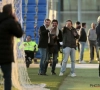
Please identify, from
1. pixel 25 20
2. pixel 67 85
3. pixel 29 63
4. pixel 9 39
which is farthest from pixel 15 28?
pixel 25 20

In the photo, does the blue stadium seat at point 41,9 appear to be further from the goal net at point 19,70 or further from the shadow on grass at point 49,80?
the goal net at point 19,70

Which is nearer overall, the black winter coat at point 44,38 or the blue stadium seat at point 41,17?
the black winter coat at point 44,38

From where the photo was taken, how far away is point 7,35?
8047mm

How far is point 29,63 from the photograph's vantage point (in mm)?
17375

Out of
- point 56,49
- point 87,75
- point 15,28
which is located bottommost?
point 87,75

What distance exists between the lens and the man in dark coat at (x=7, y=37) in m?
7.95

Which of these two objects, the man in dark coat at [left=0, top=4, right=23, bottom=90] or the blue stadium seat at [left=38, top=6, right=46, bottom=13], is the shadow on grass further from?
the blue stadium seat at [left=38, top=6, right=46, bottom=13]

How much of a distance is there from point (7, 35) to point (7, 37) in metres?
0.04

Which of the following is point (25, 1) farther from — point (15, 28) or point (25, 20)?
point (15, 28)

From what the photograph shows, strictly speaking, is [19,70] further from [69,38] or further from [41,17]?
[41,17]

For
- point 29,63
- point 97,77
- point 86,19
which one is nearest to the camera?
point 97,77

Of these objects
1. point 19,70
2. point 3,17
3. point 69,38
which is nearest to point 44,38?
point 69,38

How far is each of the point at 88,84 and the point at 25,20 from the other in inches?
594

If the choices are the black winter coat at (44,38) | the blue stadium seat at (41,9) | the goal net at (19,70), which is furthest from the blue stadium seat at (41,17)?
the goal net at (19,70)
